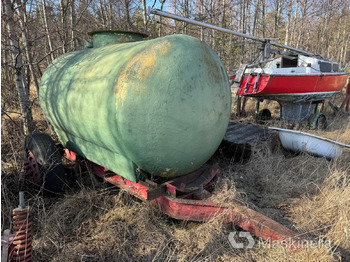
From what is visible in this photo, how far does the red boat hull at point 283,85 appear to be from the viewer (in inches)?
266

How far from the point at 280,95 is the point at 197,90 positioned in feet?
18.2

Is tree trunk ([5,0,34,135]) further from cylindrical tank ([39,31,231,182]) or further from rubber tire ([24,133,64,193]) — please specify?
cylindrical tank ([39,31,231,182])

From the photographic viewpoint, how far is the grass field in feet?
7.71

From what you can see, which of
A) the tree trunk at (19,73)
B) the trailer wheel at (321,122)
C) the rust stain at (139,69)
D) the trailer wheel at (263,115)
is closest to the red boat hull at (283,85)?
the trailer wheel at (321,122)

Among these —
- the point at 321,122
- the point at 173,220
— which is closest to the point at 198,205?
the point at 173,220

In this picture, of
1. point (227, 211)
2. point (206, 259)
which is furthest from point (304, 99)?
point (206, 259)

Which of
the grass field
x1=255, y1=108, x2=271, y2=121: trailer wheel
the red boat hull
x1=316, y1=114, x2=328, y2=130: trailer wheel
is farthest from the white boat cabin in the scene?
the grass field

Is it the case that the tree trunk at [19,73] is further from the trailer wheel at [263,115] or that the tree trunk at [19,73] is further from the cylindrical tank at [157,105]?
the trailer wheel at [263,115]

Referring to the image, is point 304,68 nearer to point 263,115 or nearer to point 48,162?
point 263,115

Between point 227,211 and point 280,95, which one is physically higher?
point 280,95

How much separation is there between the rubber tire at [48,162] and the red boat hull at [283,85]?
17.1 ft

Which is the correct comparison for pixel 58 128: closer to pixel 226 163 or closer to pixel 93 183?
pixel 93 183

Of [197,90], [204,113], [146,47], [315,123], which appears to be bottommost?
[315,123]

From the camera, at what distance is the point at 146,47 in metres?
2.38
